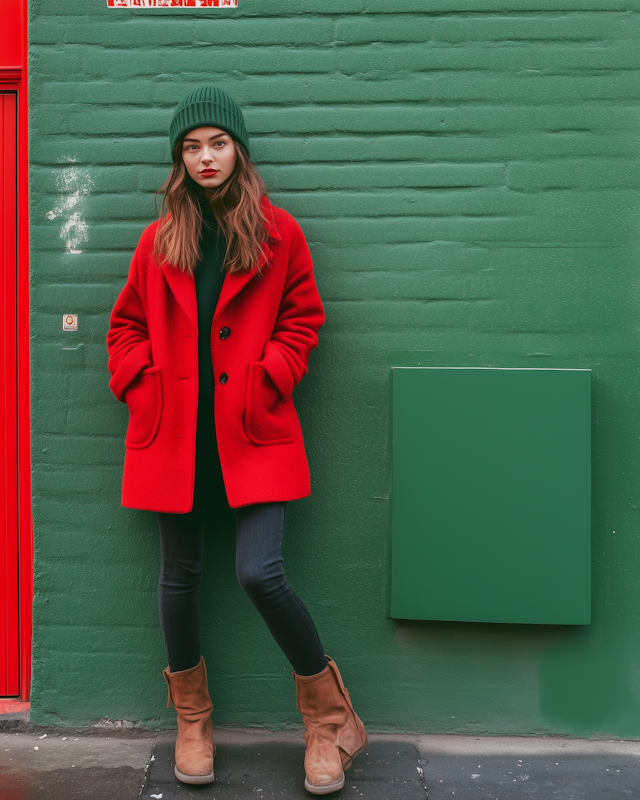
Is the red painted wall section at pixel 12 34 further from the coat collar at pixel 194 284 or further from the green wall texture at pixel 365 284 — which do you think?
the coat collar at pixel 194 284

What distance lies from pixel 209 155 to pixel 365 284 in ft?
2.64

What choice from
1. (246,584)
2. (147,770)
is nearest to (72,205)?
(246,584)

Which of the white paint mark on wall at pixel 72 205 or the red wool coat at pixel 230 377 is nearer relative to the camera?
the red wool coat at pixel 230 377

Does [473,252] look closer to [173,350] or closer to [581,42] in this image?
[581,42]

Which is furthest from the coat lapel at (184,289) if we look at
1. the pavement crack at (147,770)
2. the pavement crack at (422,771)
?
the pavement crack at (422,771)

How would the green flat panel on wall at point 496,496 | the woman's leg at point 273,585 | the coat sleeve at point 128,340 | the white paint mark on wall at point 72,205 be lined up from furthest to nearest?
the white paint mark on wall at point 72,205
the green flat panel on wall at point 496,496
the coat sleeve at point 128,340
the woman's leg at point 273,585

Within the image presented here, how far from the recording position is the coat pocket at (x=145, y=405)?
2365mm

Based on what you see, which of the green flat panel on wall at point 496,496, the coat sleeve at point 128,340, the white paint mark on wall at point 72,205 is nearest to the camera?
the coat sleeve at point 128,340

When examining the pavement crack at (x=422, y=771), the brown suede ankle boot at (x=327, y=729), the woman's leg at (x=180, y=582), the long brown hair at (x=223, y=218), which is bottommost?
the pavement crack at (x=422, y=771)

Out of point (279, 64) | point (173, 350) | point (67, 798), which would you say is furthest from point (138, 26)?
point (67, 798)

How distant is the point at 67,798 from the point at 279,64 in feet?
9.54

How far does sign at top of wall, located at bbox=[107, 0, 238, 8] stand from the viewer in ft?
8.94

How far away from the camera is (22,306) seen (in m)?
2.89

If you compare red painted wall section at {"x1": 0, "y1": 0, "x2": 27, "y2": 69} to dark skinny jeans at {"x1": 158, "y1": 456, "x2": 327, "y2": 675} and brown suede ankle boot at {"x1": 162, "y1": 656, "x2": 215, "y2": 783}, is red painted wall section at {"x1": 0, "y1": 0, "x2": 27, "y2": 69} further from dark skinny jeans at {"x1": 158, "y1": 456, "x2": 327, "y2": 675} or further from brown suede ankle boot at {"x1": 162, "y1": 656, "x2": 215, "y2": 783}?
brown suede ankle boot at {"x1": 162, "y1": 656, "x2": 215, "y2": 783}
